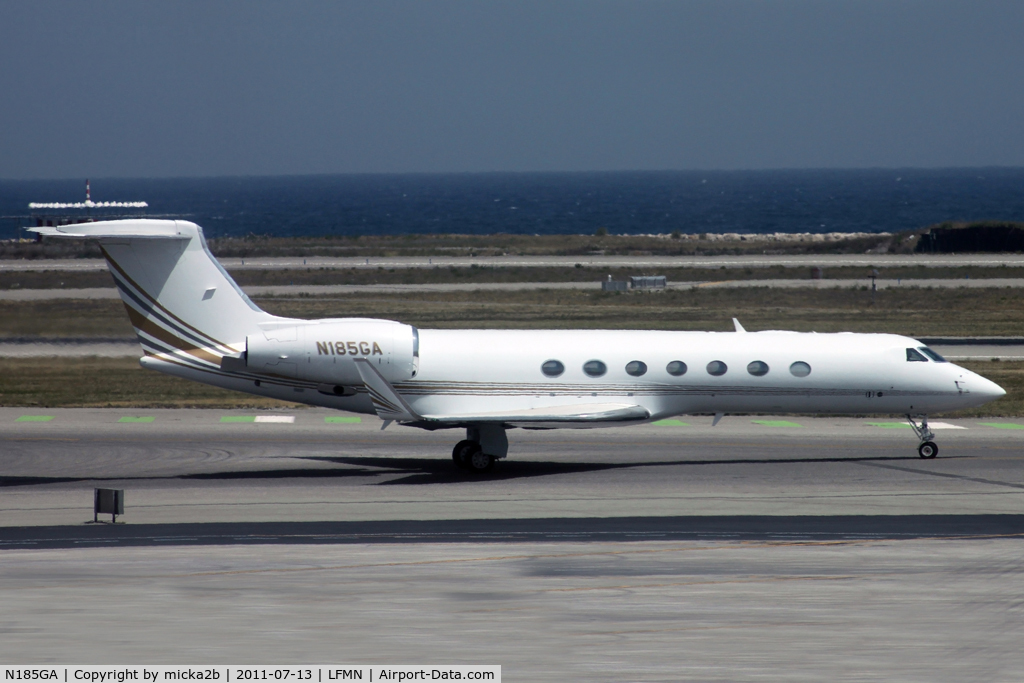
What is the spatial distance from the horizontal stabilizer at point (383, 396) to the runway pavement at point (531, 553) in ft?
5.08

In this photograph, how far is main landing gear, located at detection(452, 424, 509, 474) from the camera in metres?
23.6

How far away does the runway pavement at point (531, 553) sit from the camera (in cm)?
1242

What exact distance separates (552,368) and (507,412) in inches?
57.9

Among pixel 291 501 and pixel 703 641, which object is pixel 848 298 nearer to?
pixel 291 501

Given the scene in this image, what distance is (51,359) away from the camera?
40.4 m

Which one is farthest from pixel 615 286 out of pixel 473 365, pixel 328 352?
pixel 328 352

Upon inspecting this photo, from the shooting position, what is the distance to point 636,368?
24.0 meters

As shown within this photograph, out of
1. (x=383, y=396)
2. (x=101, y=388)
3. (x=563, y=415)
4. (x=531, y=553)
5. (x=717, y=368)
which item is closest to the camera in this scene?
(x=531, y=553)

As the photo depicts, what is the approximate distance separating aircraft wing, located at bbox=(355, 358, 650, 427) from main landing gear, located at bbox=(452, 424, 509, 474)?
59 centimetres

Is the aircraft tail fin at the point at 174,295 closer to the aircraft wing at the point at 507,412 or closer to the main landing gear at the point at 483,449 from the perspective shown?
the aircraft wing at the point at 507,412

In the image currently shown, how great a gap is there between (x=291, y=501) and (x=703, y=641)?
1061 cm

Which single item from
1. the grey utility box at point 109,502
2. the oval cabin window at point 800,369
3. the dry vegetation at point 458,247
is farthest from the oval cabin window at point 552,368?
the dry vegetation at point 458,247

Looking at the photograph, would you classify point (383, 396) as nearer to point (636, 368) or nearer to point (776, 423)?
point (636, 368)

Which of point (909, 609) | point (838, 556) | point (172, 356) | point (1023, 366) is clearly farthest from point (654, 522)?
point (1023, 366)
